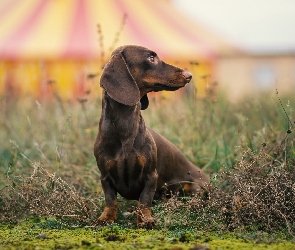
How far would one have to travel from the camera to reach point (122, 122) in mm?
3885

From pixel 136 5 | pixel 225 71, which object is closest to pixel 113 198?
pixel 136 5

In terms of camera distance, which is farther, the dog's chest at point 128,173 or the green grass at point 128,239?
the dog's chest at point 128,173

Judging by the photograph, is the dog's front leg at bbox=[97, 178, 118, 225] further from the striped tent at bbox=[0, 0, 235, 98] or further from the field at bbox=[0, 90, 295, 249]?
the striped tent at bbox=[0, 0, 235, 98]

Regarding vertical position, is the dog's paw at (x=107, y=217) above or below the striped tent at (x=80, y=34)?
below

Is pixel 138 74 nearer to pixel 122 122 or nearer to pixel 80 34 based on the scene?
pixel 122 122

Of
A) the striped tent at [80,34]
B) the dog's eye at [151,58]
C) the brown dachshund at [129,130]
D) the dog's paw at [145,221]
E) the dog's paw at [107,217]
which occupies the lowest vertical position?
the dog's paw at [107,217]

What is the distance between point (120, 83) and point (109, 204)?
0.80 meters

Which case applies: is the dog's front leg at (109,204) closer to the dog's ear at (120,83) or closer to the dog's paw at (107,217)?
the dog's paw at (107,217)

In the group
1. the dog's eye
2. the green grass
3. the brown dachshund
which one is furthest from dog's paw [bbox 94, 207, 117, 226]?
the dog's eye

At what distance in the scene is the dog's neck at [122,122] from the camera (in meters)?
3.85

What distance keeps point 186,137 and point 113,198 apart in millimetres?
2006

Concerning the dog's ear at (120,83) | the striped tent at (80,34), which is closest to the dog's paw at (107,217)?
the dog's ear at (120,83)

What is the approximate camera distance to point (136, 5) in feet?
54.7

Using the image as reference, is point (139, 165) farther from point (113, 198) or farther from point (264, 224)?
point (264, 224)
